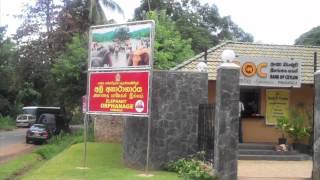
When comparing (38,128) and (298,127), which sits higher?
(298,127)

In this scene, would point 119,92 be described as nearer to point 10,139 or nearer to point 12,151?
point 12,151

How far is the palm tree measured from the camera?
127 feet

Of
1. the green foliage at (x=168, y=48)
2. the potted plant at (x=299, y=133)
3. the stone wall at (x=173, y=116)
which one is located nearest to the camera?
the stone wall at (x=173, y=116)

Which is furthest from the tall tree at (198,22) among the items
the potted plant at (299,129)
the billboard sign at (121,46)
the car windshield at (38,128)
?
the billboard sign at (121,46)

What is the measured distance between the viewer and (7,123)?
2368 inches

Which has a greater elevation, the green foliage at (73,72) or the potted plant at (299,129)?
the green foliage at (73,72)

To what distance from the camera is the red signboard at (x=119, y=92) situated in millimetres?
15641

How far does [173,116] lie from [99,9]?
80.2ft

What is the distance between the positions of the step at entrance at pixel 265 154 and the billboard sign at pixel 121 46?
526cm

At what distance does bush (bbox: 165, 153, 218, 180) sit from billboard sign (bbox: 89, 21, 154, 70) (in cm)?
276

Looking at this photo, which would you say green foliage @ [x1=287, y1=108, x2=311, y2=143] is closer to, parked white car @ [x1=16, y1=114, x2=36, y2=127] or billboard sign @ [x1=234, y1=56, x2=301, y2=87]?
billboard sign @ [x1=234, y1=56, x2=301, y2=87]

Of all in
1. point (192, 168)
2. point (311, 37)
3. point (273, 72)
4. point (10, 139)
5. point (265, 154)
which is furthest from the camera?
point (311, 37)

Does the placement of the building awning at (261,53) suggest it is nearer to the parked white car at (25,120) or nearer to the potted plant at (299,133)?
the potted plant at (299,133)

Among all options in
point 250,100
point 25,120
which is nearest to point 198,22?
point 25,120
